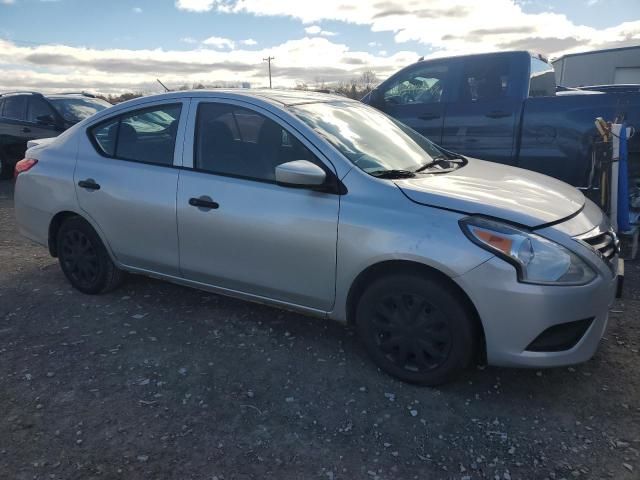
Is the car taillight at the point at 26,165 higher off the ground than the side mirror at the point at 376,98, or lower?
lower

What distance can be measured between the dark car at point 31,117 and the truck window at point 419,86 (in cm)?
639

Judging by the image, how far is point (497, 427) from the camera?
8.73 ft

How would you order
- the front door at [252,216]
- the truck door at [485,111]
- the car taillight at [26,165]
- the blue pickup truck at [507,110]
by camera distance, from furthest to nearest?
the truck door at [485,111]
the blue pickup truck at [507,110]
the car taillight at [26,165]
the front door at [252,216]

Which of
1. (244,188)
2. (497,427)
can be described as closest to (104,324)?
(244,188)

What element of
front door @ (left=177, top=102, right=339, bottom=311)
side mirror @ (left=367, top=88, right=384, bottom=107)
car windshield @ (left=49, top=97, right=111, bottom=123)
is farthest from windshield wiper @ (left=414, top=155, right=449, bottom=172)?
car windshield @ (left=49, top=97, right=111, bottom=123)

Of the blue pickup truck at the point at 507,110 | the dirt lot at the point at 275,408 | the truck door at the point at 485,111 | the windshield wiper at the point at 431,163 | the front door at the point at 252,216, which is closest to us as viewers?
the dirt lot at the point at 275,408

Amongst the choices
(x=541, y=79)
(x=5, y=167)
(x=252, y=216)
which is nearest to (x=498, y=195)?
(x=252, y=216)

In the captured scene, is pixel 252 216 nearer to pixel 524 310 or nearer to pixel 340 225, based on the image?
pixel 340 225

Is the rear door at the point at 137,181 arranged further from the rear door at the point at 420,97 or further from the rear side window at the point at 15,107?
the rear side window at the point at 15,107

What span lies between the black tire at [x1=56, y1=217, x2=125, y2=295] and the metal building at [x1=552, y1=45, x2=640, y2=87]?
96.9 ft

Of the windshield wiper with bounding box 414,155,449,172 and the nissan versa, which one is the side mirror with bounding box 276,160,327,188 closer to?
the nissan versa

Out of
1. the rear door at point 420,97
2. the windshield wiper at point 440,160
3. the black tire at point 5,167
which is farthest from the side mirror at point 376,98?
the black tire at point 5,167

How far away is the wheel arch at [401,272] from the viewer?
275 centimetres

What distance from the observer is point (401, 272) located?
9.41 ft
